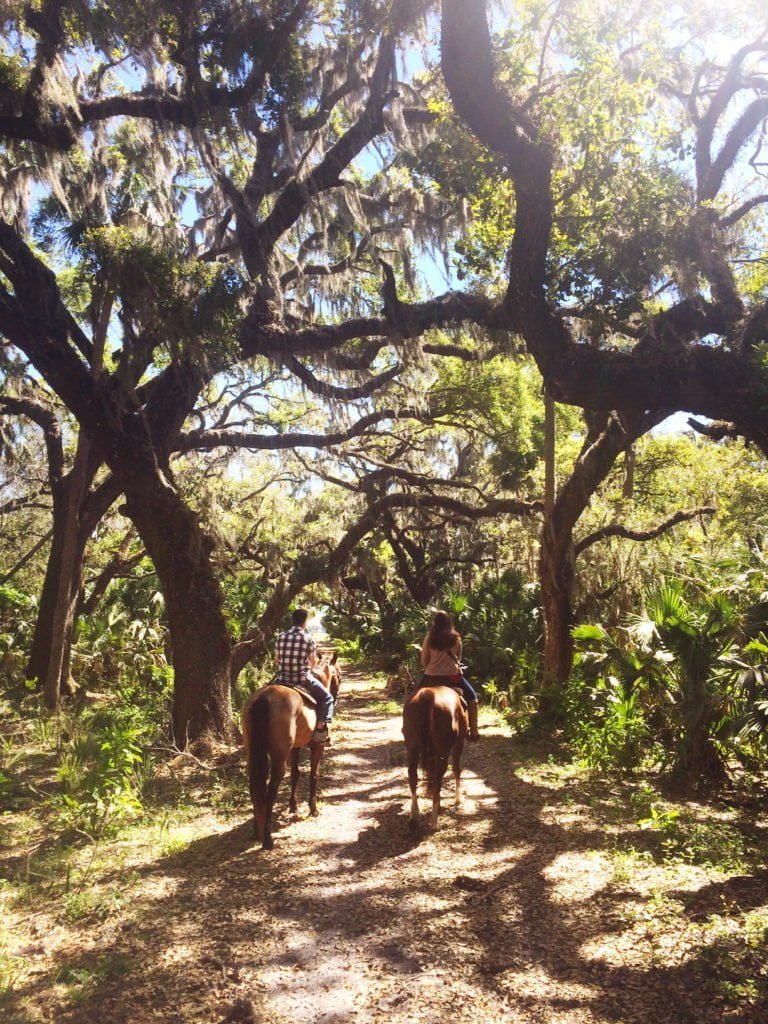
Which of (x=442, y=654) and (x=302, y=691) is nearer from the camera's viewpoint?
(x=302, y=691)

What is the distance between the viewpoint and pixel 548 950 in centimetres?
415

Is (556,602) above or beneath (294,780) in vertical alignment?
above

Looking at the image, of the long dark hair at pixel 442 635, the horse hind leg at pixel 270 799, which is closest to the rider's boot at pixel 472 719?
the long dark hair at pixel 442 635

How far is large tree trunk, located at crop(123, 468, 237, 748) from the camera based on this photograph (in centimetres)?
884

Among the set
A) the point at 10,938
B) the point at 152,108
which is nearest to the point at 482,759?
the point at 10,938

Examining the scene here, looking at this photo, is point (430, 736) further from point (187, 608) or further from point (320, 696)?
point (187, 608)

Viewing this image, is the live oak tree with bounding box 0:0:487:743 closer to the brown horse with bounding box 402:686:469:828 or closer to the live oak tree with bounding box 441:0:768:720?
the live oak tree with bounding box 441:0:768:720

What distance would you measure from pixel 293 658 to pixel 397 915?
2766 millimetres

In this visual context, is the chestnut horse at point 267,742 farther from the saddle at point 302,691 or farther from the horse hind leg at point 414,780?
the horse hind leg at point 414,780

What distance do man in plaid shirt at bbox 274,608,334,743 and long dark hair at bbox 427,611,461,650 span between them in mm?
1195

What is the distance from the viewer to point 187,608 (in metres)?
8.93

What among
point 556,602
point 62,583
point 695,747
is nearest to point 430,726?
point 695,747

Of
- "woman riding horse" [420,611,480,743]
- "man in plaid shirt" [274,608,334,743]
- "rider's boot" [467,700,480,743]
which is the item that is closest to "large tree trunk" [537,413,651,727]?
"rider's boot" [467,700,480,743]

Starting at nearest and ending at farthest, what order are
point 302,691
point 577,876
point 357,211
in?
point 577,876 → point 302,691 → point 357,211
